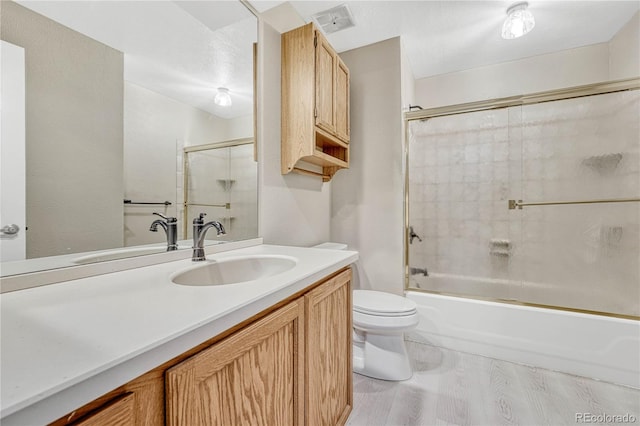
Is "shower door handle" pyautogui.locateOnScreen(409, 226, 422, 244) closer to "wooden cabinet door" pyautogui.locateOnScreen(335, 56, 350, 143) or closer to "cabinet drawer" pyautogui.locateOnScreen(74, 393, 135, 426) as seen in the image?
"wooden cabinet door" pyautogui.locateOnScreen(335, 56, 350, 143)

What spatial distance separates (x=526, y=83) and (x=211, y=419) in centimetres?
315

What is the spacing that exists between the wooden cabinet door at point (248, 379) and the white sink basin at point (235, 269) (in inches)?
14.2

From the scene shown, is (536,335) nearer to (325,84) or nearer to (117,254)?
(325,84)

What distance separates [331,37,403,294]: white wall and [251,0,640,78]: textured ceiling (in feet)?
0.63

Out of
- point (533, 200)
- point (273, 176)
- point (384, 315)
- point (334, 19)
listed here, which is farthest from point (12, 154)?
point (533, 200)

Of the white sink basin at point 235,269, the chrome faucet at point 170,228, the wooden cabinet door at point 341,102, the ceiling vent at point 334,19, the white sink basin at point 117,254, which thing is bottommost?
the white sink basin at point 235,269

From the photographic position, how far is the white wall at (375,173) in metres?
2.14

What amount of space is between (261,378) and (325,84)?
1554mm

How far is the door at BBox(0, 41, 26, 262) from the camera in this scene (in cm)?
67

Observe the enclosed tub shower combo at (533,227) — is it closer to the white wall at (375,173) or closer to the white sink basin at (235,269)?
the white wall at (375,173)

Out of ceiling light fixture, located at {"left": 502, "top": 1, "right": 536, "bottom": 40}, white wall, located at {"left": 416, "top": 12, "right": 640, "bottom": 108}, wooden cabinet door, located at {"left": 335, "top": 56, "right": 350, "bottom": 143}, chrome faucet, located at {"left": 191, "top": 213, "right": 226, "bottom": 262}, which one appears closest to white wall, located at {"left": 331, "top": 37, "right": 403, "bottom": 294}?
wooden cabinet door, located at {"left": 335, "top": 56, "right": 350, "bottom": 143}

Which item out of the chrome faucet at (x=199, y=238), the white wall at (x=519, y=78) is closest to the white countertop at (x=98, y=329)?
the chrome faucet at (x=199, y=238)

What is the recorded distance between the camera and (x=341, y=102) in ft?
6.20

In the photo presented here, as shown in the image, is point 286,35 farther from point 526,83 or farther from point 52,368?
point 526,83
